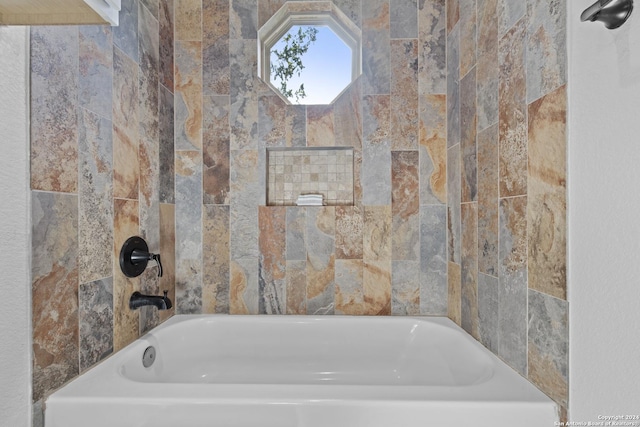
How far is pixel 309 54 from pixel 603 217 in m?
1.76

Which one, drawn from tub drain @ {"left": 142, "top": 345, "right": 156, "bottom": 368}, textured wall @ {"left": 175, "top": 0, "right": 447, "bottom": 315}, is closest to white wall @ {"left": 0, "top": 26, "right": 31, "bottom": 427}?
tub drain @ {"left": 142, "top": 345, "right": 156, "bottom": 368}

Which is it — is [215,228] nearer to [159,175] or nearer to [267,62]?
[159,175]

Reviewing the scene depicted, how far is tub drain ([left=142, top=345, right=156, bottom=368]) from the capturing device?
1.43 metres

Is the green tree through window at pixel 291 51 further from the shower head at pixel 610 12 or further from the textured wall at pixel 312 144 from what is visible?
the shower head at pixel 610 12

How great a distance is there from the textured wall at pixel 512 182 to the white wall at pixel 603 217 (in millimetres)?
41

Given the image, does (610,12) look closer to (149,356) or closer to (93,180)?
(93,180)

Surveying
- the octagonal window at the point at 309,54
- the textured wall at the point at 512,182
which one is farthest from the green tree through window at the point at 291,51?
the textured wall at the point at 512,182

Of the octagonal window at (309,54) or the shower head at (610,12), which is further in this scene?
the octagonal window at (309,54)

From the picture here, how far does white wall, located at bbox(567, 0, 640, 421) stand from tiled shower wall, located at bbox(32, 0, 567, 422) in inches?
3.9

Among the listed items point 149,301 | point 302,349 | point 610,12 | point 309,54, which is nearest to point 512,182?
point 610,12

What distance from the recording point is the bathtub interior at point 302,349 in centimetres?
173

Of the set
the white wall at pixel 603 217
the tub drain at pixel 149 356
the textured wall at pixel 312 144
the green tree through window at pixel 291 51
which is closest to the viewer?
the white wall at pixel 603 217

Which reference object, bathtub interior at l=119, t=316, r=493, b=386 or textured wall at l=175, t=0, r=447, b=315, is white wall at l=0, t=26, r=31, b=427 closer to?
bathtub interior at l=119, t=316, r=493, b=386

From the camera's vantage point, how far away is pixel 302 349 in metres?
1.79
